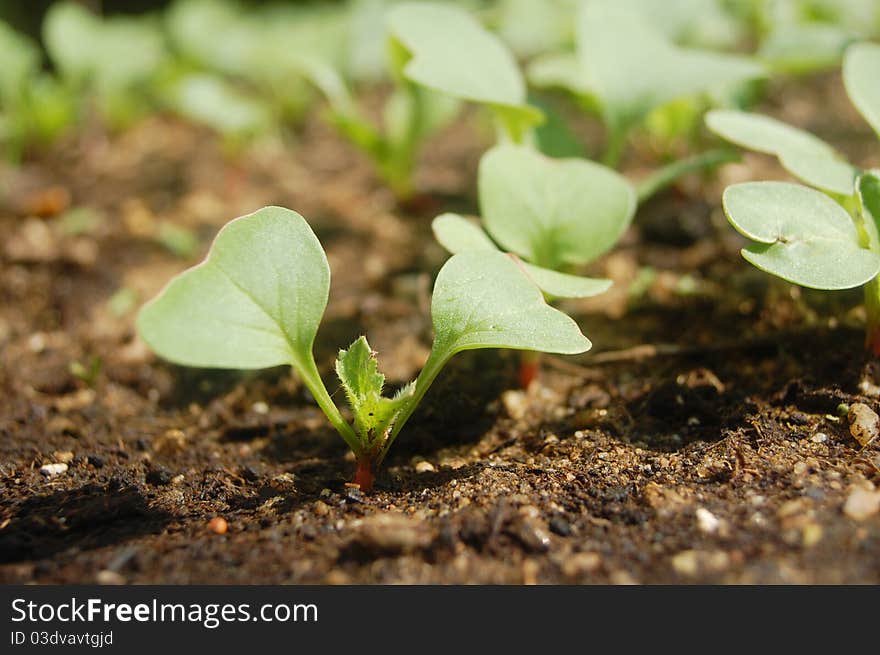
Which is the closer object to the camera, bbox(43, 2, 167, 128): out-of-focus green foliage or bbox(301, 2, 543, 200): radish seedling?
bbox(301, 2, 543, 200): radish seedling

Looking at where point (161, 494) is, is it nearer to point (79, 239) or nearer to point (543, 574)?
point (543, 574)

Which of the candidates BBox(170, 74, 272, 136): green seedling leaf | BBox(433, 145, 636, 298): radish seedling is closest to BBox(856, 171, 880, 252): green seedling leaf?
BBox(433, 145, 636, 298): radish seedling

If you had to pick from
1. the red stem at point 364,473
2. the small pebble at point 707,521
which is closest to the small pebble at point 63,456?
the red stem at point 364,473

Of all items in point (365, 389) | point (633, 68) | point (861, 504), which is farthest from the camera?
point (633, 68)

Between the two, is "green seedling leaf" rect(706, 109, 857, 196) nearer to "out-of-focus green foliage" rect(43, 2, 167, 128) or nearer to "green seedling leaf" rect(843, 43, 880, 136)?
"green seedling leaf" rect(843, 43, 880, 136)

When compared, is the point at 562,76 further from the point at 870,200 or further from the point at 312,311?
the point at 312,311

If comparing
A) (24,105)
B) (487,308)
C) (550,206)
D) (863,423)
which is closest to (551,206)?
(550,206)

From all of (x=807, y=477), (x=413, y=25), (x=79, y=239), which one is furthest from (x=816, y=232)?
(x=79, y=239)
